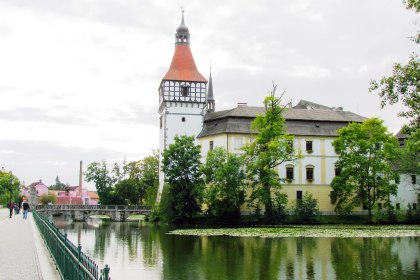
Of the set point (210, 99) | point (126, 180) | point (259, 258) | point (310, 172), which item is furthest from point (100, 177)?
point (259, 258)

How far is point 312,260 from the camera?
23656 millimetres

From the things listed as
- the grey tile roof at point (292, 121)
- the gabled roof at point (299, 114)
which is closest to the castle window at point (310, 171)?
the grey tile roof at point (292, 121)

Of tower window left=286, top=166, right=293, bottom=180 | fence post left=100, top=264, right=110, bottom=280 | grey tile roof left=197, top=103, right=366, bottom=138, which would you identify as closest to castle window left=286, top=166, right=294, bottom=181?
tower window left=286, top=166, right=293, bottom=180

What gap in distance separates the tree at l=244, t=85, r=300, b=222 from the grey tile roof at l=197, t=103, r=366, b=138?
566 cm

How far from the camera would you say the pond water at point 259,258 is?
19.8 metres

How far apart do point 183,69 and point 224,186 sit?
1757 cm

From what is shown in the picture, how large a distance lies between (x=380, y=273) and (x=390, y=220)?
35.7 metres

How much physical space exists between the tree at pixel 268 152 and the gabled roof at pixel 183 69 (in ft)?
41.9

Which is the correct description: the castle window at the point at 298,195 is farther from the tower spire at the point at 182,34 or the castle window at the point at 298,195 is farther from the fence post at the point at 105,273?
the fence post at the point at 105,273

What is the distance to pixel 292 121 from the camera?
59469mm

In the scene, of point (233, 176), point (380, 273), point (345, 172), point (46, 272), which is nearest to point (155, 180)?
point (233, 176)

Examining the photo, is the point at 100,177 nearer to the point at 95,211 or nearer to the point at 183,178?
the point at 95,211

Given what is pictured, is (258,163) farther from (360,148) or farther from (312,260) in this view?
(312,260)

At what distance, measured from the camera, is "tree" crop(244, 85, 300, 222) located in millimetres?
50062
